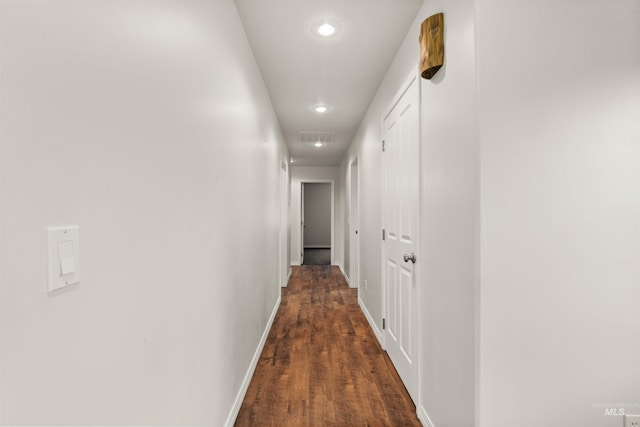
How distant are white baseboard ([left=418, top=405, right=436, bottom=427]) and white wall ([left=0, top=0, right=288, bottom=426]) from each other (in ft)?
3.51

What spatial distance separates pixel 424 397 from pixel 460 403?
0.50 m

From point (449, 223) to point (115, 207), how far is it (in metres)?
1.31

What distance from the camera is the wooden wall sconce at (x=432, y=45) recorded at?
1598 millimetres

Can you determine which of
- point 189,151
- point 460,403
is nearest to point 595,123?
point 460,403

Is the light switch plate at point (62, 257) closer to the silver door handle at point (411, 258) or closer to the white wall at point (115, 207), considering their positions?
the white wall at point (115, 207)

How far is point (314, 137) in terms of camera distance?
5020mm

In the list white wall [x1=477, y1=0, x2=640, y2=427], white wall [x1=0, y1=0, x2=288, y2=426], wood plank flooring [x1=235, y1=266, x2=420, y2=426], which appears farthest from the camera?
wood plank flooring [x1=235, y1=266, x2=420, y2=426]

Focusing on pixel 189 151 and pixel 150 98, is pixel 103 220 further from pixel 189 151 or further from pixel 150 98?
pixel 189 151

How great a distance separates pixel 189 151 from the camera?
124 cm

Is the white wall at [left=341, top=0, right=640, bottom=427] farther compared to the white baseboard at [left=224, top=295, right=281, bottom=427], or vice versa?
the white baseboard at [left=224, top=295, right=281, bottom=427]

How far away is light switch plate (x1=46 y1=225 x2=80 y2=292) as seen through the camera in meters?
0.58

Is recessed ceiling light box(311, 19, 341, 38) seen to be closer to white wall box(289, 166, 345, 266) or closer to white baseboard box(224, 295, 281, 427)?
white baseboard box(224, 295, 281, 427)

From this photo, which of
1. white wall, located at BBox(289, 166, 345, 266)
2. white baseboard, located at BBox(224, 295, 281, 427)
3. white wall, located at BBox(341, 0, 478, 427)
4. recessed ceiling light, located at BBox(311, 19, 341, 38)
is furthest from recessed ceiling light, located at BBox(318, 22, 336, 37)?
white wall, located at BBox(289, 166, 345, 266)

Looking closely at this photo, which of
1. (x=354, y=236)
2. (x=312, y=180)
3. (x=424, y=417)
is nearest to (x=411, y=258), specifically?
(x=424, y=417)
